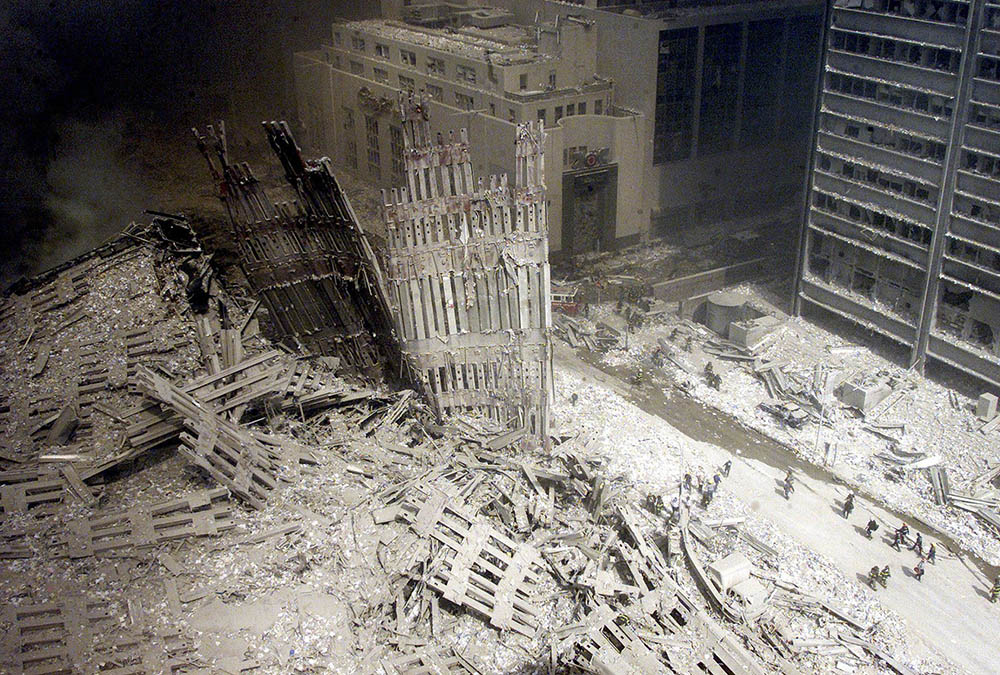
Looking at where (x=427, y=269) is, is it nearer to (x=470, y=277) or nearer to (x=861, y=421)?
(x=470, y=277)

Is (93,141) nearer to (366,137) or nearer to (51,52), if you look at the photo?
(51,52)

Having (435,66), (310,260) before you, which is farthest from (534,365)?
(435,66)

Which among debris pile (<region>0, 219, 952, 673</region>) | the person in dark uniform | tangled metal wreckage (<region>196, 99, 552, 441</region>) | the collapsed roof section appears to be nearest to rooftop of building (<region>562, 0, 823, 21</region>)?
tangled metal wreckage (<region>196, 99, 552, 441</region>)

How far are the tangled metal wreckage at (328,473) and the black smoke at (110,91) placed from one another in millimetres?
15396

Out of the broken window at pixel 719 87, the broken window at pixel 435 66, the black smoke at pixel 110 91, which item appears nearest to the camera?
the black smoke at pixel 110 91

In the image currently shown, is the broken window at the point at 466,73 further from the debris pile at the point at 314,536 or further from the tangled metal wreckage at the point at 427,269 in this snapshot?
the debris pile at the point at 314,536

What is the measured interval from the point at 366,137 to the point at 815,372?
36298 millimetres

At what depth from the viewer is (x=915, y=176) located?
4269 centimetres

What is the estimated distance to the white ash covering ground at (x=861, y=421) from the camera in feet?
119

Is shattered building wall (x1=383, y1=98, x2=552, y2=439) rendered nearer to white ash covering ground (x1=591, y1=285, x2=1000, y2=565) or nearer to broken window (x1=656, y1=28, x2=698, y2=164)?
white ash covering ground (x1=591, y1=285, x2=1000, y2=565)

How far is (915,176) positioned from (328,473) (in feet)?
109

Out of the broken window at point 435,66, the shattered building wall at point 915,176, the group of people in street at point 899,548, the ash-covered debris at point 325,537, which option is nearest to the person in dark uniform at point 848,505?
the group of people in street at point 899,548

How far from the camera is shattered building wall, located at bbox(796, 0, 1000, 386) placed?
39.7 metres

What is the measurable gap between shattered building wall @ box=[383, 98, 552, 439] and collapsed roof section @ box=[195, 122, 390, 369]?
3430mm
